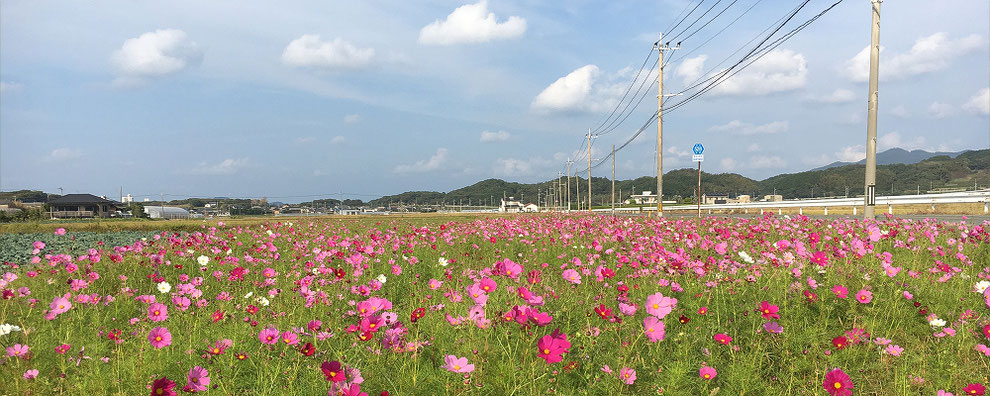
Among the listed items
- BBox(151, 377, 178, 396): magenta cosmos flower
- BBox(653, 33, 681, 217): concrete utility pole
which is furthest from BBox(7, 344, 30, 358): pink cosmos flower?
BBox(653, 33, 681, 217): concrete utility pole

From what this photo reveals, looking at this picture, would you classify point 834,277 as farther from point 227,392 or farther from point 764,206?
point 764,206

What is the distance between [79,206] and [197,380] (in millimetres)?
91617

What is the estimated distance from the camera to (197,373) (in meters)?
2.14

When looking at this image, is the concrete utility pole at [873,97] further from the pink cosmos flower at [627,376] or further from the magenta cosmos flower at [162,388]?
the magenta cosmos flower at [162,388]

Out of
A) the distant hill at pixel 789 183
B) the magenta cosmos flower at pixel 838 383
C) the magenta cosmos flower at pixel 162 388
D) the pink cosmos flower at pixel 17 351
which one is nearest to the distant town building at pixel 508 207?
the distant hill at pixel 789 183

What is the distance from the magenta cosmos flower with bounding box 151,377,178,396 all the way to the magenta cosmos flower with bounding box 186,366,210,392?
1.13 ft

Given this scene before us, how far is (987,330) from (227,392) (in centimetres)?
422

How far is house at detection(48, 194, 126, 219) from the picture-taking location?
67.6 m

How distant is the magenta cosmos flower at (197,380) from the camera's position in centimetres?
209

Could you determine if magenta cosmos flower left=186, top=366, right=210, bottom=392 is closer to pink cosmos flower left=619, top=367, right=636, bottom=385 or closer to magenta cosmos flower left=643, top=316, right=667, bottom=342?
pink cosmos flower left=619, top=367, right=636, bottom=385

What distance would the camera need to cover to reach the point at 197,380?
6.95 feet

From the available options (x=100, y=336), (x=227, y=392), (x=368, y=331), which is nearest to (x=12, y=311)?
(x=100, y=336)

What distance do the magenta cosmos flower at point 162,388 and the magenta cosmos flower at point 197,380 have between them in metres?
0.34

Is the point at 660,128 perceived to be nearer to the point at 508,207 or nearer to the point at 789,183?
the point at 508,207
